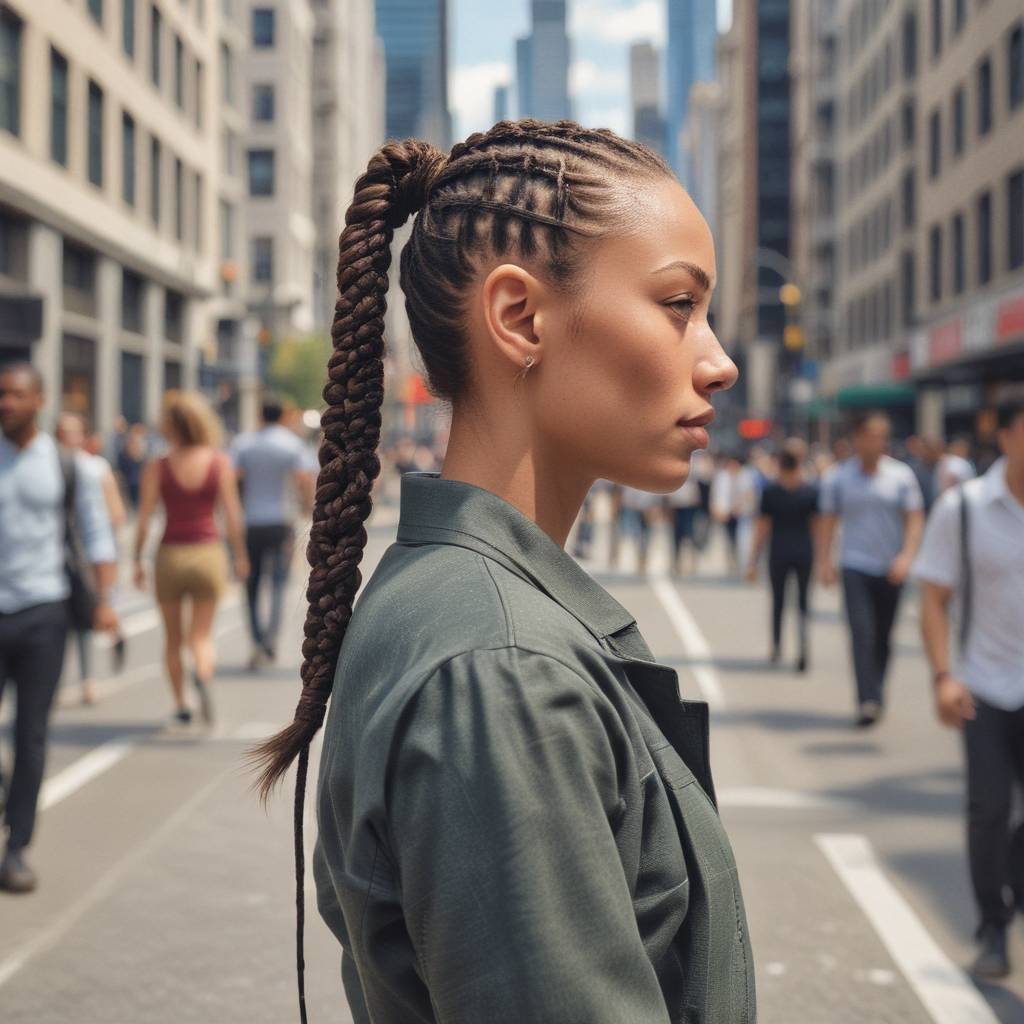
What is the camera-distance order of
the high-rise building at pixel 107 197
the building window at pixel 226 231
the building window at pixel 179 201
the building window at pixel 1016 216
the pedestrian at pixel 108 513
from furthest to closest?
the building window at pixel 226 231, the building window at pixel 179 201, the building window at pixel 1016 216, the high-rise building at pixel 107 197, the pedestrian at pixel 108 513

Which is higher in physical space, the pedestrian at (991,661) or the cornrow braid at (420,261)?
the cornrow braid at (420,261)

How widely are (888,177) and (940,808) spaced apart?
48.2 m

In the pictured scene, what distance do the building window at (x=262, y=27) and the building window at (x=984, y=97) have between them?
4482cm

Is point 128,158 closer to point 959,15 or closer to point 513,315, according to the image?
point 959,15

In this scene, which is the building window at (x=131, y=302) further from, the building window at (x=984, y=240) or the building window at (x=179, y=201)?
the building window at (x=984, y=240)

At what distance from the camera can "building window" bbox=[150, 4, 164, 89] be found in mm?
34281

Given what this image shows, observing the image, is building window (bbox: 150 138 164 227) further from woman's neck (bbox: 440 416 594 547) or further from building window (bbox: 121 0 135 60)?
woman's neck (bbox: 440 416 594 547)

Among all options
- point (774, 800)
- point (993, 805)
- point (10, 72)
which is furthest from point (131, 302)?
point (993, 805)

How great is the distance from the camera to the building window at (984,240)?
3362cm

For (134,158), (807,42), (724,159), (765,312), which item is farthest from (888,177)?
(724,159)

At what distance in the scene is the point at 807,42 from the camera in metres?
73.9

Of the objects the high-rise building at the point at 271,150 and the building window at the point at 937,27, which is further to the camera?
the high-rise building at the point at 271,150

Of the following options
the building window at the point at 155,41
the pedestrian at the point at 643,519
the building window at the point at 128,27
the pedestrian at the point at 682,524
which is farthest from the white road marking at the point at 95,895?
the building window at the point at 155,41

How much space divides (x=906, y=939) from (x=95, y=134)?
27.8 meters
